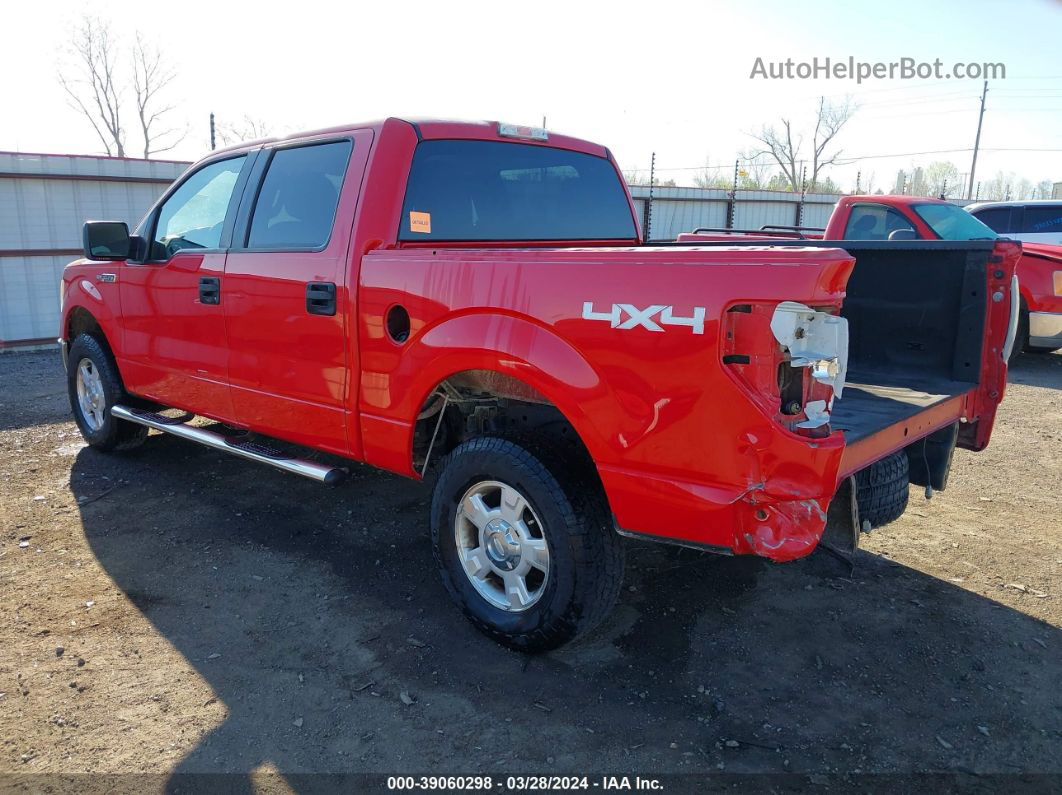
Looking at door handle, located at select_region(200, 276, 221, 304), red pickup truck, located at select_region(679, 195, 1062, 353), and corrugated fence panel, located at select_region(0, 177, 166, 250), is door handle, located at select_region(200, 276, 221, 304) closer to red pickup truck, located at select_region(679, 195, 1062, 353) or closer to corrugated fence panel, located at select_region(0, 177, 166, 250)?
red pickup truck, located at select_region(679, 195, 1062, 353)

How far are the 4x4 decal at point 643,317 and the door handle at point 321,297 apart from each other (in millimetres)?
1392

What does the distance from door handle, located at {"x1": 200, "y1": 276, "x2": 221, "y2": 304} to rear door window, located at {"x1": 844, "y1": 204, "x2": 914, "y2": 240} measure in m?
6.79

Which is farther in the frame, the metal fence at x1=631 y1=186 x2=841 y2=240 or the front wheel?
the metal fence at x1=631 y1=186 x2=841 y2=240

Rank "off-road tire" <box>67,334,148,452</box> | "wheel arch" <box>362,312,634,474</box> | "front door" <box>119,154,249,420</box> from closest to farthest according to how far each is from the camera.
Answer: "wheel arch" <box>362,312,634,474</box> → "front door" <box>119,154,249,420</box> → "off-road tire" <box>67,334,148,452</box>

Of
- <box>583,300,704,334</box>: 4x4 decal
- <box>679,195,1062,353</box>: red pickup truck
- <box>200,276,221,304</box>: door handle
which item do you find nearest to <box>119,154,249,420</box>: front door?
<box>200,276,221,304</box>: door handle

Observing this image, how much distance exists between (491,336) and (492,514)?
74 cm

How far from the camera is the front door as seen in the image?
4.35 metres

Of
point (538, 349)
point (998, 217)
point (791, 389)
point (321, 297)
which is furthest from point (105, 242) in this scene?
point (998, 217)

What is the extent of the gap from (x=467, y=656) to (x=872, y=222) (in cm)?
732

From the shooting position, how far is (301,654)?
3.23 metres

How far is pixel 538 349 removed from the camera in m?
2.86

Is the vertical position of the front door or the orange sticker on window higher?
the orange sticker on window

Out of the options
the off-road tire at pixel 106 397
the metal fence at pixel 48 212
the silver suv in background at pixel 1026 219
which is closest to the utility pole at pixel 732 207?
the silver suv in background at pixel 1026 219

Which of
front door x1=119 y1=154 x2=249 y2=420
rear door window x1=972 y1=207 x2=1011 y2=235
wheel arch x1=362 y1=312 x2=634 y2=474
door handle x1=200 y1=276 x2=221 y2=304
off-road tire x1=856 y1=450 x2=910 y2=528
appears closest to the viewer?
wheel arch x1=362 y1=312 x2=634 y2=474
